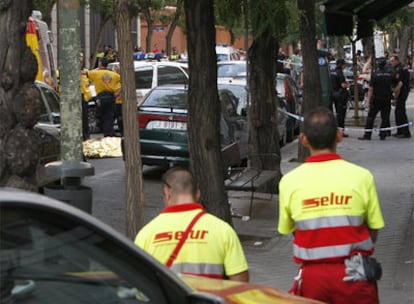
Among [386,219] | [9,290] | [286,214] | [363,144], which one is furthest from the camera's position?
[363,144]

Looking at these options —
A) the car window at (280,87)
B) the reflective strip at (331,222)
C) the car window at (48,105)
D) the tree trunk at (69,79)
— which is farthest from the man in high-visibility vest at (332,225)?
the car window at (280,87)

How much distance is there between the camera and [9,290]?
10.8 ft

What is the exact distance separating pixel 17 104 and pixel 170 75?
1694 centimetres

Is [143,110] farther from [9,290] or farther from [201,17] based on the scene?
[9,290]

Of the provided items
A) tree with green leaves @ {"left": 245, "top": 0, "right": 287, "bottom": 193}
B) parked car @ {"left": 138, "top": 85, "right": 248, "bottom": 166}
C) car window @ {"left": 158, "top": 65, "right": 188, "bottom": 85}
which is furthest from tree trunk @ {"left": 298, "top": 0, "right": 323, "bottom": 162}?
car window @ {"left": 158, "top": 65, "right": 188, "bottom": 85}

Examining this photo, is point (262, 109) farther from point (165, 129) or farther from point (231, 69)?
point (231, 69)

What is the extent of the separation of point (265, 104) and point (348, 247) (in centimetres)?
974

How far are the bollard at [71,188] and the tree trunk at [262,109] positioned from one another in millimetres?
8129

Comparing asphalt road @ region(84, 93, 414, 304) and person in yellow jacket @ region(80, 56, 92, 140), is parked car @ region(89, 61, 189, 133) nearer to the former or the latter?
person in yellow jacket @ region(80, 56, 92, 140)

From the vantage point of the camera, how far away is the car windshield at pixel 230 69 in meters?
26.6

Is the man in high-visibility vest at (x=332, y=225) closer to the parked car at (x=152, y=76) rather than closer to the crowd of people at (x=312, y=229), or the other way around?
the crowd of people at (x=312, y=229)

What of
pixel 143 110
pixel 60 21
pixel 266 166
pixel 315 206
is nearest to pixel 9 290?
pixel 315 206

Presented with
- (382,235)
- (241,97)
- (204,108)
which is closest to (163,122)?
(241,97)

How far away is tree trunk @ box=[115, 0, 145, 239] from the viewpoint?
767cm
